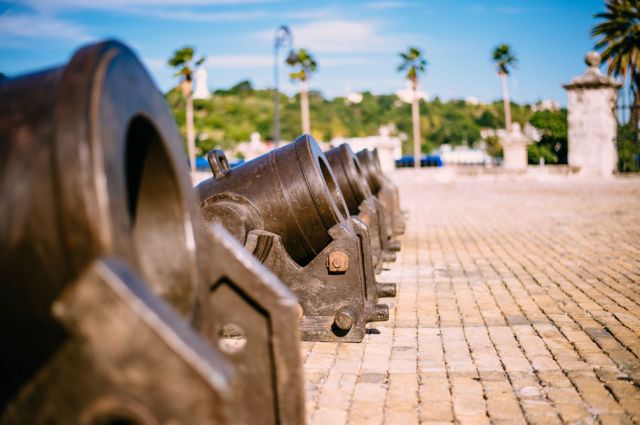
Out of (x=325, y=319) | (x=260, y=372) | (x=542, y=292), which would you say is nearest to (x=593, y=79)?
(x=542, y=292)

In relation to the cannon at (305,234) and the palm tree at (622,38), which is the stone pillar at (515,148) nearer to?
the palm tree at (622,38)

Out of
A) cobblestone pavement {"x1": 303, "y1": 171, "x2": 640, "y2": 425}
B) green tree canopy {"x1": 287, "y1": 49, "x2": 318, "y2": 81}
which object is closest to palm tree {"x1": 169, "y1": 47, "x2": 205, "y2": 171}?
green tree canopy {"x1": 287, "y1": 49, "x2": 318, "y2": 81}

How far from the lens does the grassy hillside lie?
87.4 metres

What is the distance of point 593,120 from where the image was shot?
28250 millimetres

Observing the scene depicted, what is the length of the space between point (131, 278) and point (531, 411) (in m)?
2.46

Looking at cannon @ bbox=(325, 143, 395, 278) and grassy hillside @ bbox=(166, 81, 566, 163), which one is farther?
grassy hillside @ bbox=(166, 81, 566, 163)

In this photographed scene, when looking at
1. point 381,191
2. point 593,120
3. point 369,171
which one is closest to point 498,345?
point 369,171

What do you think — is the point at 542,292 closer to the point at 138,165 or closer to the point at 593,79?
the point at 138,165

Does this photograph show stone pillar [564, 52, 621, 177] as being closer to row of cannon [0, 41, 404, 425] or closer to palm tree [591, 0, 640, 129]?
palm tree [591, 0, 640, 129]

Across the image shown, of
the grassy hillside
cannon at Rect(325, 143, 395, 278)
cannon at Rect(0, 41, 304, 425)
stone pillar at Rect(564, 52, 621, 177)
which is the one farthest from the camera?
the grassy hillside

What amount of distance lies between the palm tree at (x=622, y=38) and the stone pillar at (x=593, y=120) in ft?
15.6

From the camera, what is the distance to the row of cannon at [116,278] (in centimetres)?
181

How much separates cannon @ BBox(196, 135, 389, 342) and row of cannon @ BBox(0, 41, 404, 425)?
8.45ft

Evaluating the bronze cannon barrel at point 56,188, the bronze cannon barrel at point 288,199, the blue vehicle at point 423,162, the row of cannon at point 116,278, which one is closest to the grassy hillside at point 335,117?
the blue vehicle at point 423,162
